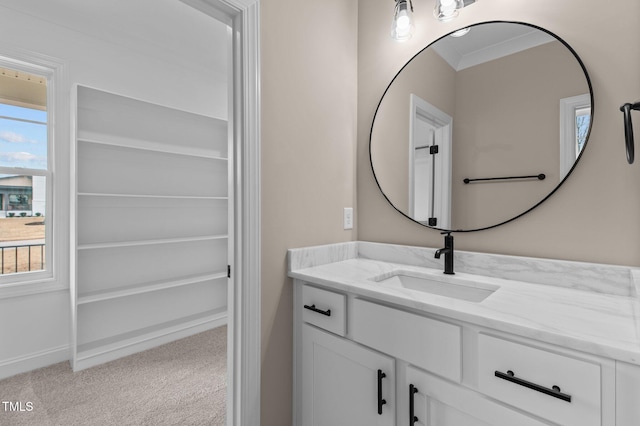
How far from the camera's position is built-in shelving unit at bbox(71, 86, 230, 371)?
7.82 feet

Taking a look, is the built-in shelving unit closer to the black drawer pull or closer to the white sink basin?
the white sink basin

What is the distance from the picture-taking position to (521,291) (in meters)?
1.12

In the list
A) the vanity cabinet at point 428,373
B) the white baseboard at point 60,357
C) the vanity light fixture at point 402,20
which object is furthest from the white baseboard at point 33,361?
the vanity light fixture at point 402,20

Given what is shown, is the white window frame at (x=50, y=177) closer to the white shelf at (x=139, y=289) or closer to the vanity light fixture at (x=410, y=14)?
the white shelf at (x=139, y=289)

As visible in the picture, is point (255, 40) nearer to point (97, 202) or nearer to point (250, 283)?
point (250, 283)

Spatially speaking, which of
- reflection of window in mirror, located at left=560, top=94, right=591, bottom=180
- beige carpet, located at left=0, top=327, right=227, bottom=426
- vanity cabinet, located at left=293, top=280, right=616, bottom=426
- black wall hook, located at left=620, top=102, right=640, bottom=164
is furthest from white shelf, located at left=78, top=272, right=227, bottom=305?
black wall hook, located at left=620, top=102, right=640, bottom=164

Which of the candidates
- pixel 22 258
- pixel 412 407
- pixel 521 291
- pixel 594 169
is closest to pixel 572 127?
pixel 594 169

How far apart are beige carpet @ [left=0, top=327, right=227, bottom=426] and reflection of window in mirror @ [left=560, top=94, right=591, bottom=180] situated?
2.11 m

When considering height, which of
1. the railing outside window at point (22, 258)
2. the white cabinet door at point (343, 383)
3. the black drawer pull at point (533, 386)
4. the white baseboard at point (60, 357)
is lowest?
the white baseboard at point (60, 357)

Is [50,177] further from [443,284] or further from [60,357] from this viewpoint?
[443,284]

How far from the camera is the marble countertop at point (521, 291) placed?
2.49ft

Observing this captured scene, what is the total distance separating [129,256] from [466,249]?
2643 mm

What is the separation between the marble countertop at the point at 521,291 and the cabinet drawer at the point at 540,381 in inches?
2.0

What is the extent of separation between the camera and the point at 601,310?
92 centimetres
